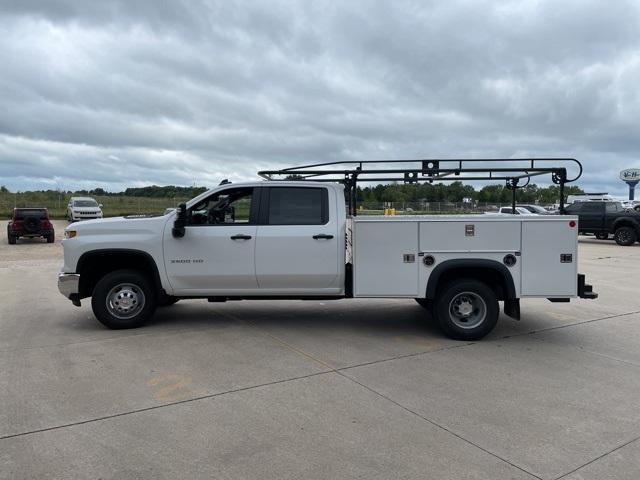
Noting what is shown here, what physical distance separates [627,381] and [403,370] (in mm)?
2120

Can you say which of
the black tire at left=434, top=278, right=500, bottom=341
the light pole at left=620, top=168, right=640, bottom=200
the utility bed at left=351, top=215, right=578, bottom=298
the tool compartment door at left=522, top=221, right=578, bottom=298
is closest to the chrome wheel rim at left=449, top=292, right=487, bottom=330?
the black tire at left=434, top=278, right=500, bottom=341

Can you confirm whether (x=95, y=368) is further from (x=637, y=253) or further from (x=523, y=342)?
(x=637, y=253)

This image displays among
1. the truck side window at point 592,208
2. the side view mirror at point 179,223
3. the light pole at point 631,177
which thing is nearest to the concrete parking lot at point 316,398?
the side view mirror at point 179,223

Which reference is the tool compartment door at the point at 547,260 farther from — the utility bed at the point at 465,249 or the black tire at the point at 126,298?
the black tire at the point at 126,298

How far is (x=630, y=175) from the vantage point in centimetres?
4934

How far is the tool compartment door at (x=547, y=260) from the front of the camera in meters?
6.25

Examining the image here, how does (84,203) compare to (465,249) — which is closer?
(465,249)

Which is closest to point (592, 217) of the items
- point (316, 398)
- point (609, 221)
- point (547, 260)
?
point (609, 221)

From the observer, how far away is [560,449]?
3.65m

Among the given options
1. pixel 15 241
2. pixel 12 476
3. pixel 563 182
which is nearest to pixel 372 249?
pixel 563 182

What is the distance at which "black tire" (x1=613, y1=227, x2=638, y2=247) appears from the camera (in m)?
21.7

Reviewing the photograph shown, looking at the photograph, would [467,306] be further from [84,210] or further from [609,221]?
[84,210]

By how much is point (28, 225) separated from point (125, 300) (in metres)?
17.4

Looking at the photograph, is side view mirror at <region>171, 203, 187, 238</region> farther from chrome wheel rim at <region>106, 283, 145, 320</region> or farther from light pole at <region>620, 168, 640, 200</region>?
light pole at <region>620, 168, 640, 200</region>
